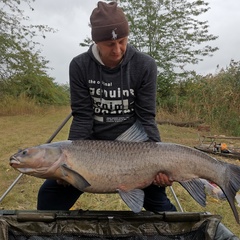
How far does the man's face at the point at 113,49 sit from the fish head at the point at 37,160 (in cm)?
54

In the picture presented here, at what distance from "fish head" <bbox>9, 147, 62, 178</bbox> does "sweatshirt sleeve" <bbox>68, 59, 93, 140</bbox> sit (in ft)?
1.02

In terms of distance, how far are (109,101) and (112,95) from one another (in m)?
0.04

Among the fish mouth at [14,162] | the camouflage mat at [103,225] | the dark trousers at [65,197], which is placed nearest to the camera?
the fish mouth at [14,162]

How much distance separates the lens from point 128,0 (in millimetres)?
13000

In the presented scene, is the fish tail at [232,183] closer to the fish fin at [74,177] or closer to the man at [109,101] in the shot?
the man at [109,101]

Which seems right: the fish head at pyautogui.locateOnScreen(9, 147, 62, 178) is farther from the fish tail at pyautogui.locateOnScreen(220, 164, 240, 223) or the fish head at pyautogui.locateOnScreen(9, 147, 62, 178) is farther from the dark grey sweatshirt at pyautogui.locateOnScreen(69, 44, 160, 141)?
the fish tail at pyautogui.locateOnScreen(220, 164, 240, 223)

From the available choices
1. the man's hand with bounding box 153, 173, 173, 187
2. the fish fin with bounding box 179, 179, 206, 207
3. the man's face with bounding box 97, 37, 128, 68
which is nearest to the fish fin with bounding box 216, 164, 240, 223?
the fish fin with bounding box 179, 179, 206, 207

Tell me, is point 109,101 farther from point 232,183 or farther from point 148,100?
point 232,183

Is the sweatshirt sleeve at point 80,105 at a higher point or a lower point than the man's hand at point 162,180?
higher

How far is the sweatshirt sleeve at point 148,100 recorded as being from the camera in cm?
189

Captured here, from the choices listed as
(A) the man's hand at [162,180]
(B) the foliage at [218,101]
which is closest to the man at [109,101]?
(A) the man's hand at [162,180]

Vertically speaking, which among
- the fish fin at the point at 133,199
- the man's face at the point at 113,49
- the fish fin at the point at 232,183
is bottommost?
the fish fin at the point at 133,199

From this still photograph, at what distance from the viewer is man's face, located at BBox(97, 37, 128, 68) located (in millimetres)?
1756

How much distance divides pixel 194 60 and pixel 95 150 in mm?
11773
